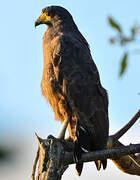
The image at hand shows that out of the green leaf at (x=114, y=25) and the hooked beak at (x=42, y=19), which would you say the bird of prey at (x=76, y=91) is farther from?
the green leaf at (x=114, y=25)

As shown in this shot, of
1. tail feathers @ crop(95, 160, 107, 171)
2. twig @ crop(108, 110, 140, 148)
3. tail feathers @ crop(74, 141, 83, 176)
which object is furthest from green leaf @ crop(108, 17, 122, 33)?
twig @ crop(108, 110, 140, 148)

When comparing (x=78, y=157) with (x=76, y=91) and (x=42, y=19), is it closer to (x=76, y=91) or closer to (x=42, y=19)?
(x=76, y=91)

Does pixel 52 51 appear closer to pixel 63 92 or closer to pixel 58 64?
pixel 58 64

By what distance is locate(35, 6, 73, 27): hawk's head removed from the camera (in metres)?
6.14

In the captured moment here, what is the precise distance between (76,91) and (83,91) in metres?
0.11

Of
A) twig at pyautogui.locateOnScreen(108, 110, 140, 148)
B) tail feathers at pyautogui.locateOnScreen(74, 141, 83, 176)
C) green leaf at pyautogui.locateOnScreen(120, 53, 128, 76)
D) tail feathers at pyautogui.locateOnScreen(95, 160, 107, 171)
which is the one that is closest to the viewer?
green leaf at pyautogui.locateOnScreen(120, 53, 128, 76)

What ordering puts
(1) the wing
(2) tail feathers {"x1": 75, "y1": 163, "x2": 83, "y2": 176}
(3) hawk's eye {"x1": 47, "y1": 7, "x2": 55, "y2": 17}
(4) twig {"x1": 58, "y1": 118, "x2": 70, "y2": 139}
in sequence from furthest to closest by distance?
(3) hawk's eye {"x1": 47, "y1": 7, "x2": 55, "y2": 17} → (4) twig {"x1": 58, "y1": 118, "x2": 70, "y2": 139} → (1) the wing → (2) tail feathers {"x1": 75, "y1": 163, "x2": 83, "y2": 176}

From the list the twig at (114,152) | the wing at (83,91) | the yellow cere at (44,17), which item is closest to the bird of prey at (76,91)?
the wing at (83,91)

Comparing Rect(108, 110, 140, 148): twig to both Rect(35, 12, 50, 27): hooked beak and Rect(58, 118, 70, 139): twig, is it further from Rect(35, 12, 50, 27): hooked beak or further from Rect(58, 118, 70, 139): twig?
Rect(35, 12, 50, 27): hooked beak

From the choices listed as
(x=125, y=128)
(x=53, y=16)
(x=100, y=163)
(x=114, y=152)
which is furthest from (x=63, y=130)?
(x=53, y=16)

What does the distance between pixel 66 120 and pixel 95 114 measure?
0.45m

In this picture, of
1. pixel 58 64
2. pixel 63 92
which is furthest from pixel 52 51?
pixel 63 92

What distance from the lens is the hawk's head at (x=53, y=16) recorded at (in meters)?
6.14

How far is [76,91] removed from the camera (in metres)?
4.86
